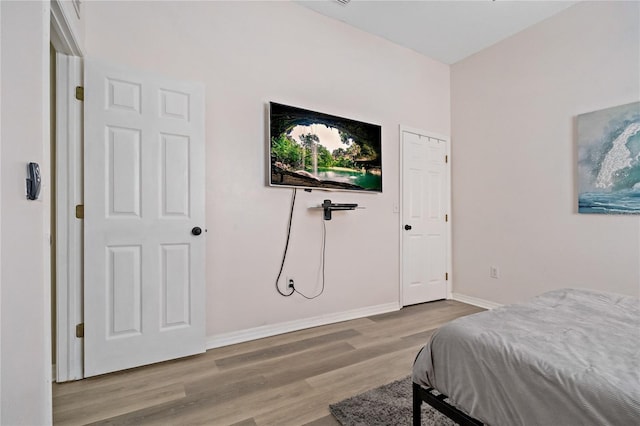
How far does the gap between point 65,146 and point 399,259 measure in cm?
324

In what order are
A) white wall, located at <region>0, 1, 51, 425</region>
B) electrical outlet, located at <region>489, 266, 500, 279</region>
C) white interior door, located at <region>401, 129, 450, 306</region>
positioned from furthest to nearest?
Result: 1. white interior door, located at <region>401, 129, 450, 306</region>
2. electrical outlet, located at <region>489, 266, 500, 279</region>
3. white wall, located at <region>0, 1, 51, 425</region>

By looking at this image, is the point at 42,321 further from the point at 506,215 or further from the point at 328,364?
the point at 506,215

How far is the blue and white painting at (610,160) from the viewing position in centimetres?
255

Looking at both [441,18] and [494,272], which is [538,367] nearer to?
[494,272]

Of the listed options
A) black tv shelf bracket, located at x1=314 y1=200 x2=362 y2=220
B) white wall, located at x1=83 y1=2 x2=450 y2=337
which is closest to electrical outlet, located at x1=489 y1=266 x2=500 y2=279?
white wall, located at x1=83 y1=2 x2=450 y2=337

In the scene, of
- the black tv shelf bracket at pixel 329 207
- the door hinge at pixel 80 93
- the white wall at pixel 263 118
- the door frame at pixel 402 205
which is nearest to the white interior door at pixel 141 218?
the door hinge at pixel 80 93

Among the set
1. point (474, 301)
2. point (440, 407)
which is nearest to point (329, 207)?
point (440, 407)

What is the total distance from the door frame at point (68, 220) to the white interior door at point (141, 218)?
66 millimetres

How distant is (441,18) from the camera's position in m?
3.16

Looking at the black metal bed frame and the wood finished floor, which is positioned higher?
the black metal bed frame

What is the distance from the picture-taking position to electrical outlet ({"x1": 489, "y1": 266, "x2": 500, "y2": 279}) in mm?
3521

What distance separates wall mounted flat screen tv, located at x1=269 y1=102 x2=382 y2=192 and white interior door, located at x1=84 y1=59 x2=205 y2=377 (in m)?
0.68

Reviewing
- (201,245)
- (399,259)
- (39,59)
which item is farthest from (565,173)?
(39,59)

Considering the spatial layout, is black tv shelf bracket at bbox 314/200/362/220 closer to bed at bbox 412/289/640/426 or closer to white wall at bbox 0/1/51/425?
bed at bbox 412/289/640/426
